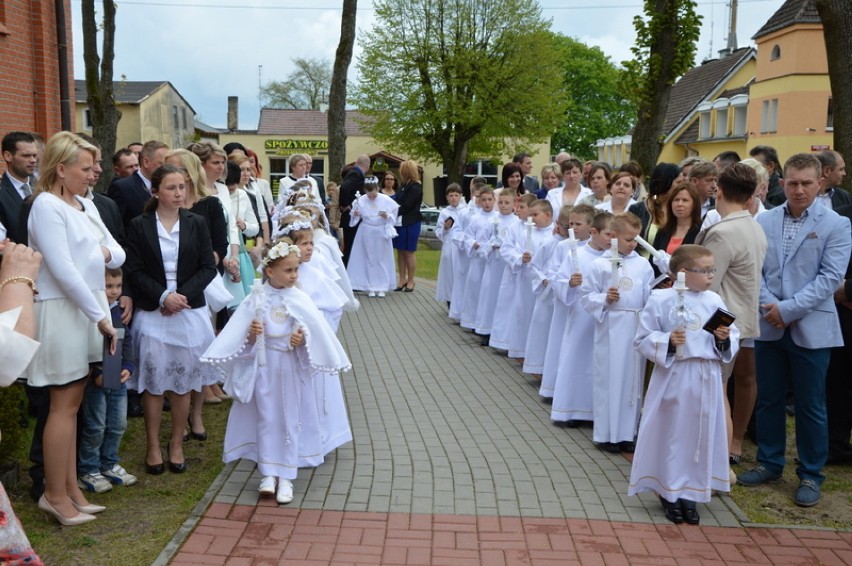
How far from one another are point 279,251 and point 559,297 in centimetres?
292

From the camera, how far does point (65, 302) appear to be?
5086 millimetres

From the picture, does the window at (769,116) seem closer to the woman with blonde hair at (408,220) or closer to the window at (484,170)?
the window at (484,170)

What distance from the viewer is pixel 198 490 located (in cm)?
593

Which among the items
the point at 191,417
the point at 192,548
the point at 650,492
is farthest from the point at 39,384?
the point at 650,492

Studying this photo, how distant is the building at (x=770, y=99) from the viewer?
3825cm

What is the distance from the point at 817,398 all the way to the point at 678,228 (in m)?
1.76

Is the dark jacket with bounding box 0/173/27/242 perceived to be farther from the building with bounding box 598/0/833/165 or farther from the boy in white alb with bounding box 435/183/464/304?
the building with bounding box 598/0/833/165

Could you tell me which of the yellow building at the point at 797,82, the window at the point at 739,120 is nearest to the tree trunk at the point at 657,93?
the yellow building at the point at 797,82

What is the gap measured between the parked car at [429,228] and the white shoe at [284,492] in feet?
83.6

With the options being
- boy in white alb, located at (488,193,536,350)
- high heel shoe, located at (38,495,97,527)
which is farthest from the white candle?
high heel shoe, located at (38,495,97,527)

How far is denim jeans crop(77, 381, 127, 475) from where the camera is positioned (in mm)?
5676

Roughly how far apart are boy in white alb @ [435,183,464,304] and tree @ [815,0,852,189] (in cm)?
580

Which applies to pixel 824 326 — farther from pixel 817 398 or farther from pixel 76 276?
pixel 76 276

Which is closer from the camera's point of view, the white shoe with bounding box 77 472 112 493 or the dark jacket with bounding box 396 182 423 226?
the white shoe with bounding box 77 472 112 493
